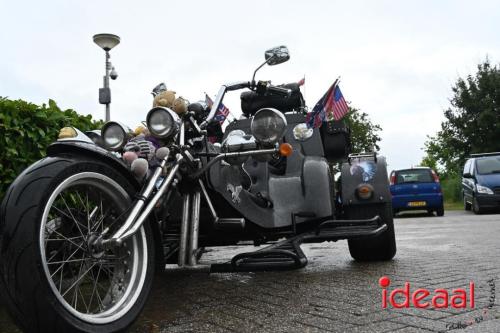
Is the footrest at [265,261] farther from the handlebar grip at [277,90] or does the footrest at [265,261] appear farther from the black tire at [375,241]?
the black tire at [375,241]

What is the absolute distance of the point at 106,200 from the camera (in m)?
2.77

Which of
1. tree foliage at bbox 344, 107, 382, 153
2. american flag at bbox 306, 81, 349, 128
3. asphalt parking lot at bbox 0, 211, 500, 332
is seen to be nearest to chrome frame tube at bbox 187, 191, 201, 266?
asphalt parking lot at bbox 0, 211, 500, 332

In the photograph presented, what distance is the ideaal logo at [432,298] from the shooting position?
321 centimetres

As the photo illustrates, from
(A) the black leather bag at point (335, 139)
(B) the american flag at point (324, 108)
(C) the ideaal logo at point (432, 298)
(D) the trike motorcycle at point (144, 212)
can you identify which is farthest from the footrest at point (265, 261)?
(A) the black leather bag at point (335, 139)

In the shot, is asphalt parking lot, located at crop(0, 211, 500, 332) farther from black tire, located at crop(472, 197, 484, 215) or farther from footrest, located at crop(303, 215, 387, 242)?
black tire, located at crop(472, 197, 484, 215)

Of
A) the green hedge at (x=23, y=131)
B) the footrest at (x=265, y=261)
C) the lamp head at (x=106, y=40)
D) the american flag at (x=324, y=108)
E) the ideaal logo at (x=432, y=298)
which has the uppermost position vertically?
the lamp head at (x=106, y=40)

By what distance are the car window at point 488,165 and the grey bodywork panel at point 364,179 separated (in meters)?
12.1

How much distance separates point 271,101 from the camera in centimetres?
580

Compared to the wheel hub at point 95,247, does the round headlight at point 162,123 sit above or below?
above

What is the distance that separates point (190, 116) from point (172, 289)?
139 centimetres

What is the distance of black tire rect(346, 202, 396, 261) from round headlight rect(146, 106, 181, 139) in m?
2.50

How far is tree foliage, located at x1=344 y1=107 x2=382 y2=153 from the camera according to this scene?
3284 cm

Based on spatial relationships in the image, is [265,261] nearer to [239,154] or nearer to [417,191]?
[239,154]

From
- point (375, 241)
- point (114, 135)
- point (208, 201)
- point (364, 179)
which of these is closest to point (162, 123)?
point (114, 135)
